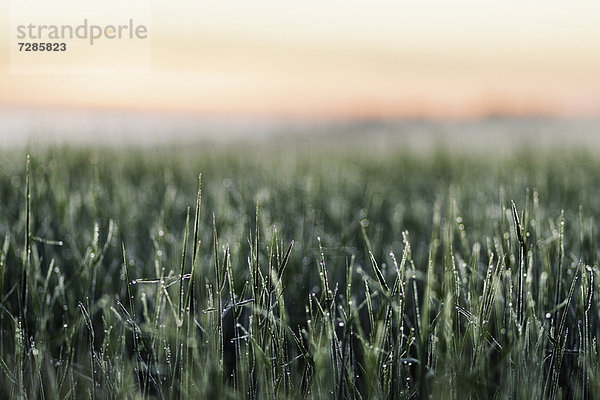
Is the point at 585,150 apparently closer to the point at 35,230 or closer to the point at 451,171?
the point at 451,171

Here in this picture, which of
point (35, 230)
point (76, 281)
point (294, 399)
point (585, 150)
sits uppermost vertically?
point (585, 150)

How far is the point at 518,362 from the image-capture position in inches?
39.4

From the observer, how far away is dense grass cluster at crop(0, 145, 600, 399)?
38.9 inches

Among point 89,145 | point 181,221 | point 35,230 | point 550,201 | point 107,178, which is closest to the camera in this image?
point 35,230

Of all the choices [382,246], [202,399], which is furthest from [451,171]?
[202,399]

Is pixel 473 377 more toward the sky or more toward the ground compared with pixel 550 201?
more toward the ground

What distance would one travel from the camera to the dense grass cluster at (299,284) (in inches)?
38.9

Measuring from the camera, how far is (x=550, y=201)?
2.41 m

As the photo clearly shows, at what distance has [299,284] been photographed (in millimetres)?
1517

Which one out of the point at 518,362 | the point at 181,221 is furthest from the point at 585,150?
the point at 518,362

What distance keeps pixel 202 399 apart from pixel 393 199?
164cm

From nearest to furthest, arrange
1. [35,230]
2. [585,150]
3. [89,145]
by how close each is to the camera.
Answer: [35,230] → [89,145] → [585,150]

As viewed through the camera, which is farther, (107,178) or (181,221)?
(107,178)

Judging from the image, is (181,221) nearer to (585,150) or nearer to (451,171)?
(451,171)
